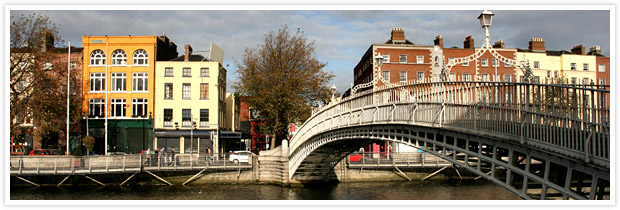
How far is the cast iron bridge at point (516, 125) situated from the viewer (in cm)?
1004

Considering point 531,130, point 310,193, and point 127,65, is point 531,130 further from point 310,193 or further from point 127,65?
point 127,65

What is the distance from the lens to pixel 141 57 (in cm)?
4456

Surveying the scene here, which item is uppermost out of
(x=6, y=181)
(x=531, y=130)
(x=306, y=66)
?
(x=306, y=66)

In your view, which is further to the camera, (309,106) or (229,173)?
(309,106)

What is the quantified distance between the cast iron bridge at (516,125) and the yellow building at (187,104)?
2422 centimetres

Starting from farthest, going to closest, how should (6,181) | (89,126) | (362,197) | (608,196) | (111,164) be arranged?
(89,126) < (111,164) < (362,197) < (6,181) < (608,196)

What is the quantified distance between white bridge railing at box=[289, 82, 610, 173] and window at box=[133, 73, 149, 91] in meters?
27.1

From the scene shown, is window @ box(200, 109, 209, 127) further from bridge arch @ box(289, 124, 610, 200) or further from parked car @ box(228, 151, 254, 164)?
bridge arch @ box(289, 124, 610, 200)

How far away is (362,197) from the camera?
1112 inches

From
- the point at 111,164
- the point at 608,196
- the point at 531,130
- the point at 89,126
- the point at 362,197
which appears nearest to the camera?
the point at 608,196

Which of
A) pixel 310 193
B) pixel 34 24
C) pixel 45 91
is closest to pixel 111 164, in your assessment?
pixel 45 91

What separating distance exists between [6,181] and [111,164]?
46.9 ft

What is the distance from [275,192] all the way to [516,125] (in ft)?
63.9

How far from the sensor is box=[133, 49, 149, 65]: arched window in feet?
146
